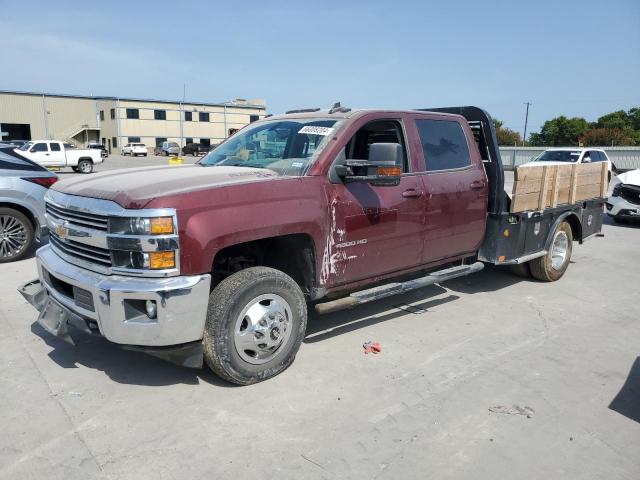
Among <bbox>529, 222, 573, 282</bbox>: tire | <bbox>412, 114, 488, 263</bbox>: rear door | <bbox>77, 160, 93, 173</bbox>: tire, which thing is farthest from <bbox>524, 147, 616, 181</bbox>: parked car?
<bbox>77, 160, 93, 173</bbox>: tire

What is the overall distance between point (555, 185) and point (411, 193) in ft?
8.70

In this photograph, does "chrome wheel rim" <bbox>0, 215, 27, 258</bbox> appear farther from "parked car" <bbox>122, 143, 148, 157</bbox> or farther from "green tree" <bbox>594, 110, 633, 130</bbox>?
"green tree" <bbox>594, 110, 633, 130</bbox>

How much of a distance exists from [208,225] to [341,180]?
4.12 ft

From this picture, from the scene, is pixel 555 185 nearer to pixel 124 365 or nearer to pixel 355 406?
pixel 355 406

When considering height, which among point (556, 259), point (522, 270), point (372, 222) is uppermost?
point (372, 222)

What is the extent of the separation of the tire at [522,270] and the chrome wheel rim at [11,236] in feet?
22.5

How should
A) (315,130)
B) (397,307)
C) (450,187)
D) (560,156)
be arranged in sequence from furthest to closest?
1. (560,156)
2. (397,307)
3. (450,187)
4. (315,130)

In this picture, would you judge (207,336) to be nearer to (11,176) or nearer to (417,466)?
(417,466)

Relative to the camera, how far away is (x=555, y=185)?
20.8 feet

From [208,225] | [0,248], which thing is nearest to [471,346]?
[208,225]

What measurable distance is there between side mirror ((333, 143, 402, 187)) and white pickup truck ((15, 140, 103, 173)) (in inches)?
1070

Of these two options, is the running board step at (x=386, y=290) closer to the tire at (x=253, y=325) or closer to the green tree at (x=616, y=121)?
the tire at (x=253, y=325)

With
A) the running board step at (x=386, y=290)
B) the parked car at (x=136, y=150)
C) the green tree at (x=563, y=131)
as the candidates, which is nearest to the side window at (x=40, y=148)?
the running board step at (x=386, y=290)

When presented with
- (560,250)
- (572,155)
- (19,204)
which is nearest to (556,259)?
(560,250)
